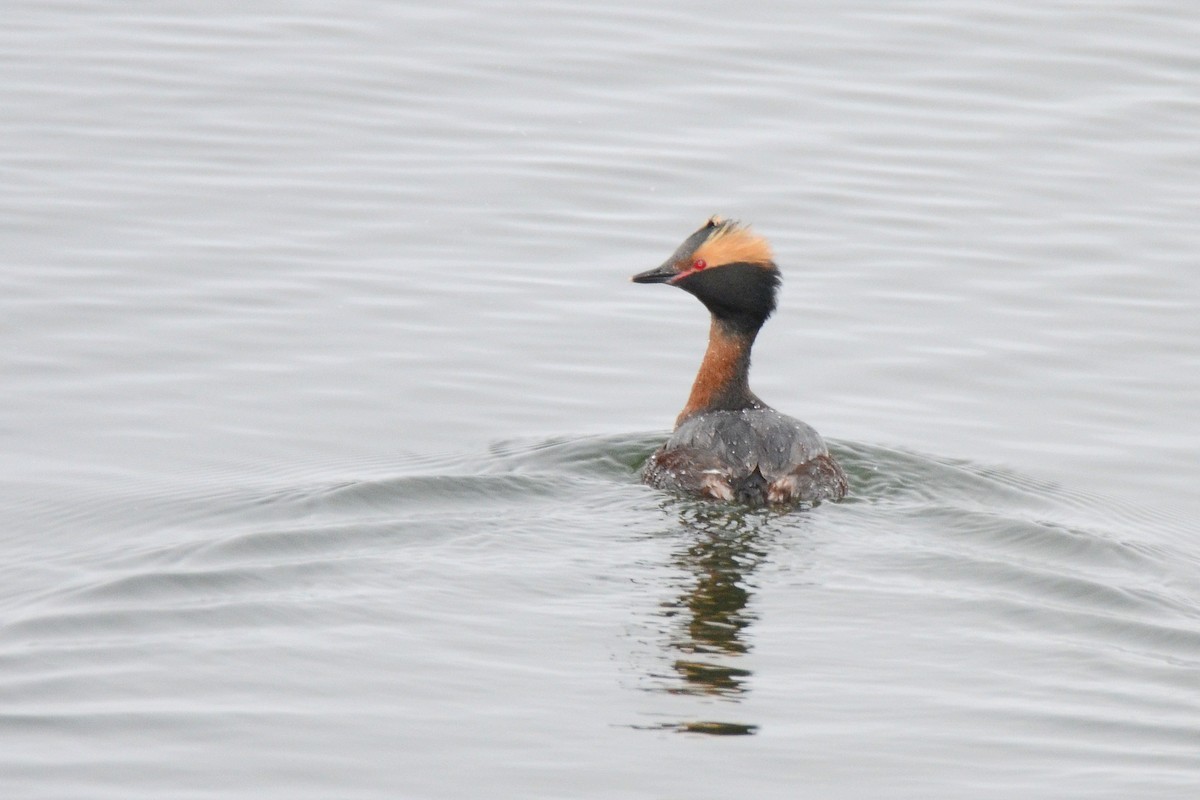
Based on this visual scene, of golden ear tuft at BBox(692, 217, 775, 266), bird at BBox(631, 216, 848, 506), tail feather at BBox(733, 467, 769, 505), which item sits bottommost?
tail feather at BBox(733, 467, 769, 505)

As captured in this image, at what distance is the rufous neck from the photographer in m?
12.2

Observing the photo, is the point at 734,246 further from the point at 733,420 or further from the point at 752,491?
the point at 752,491

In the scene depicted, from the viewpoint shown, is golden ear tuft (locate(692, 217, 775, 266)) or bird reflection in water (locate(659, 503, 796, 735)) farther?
golden ear tuft (locate(692, 217, 775, 266))

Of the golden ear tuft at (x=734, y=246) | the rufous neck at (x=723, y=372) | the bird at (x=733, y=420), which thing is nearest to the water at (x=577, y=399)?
the bird at (x=733, y=420)

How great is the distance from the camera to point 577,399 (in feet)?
42.3

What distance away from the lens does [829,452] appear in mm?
11625

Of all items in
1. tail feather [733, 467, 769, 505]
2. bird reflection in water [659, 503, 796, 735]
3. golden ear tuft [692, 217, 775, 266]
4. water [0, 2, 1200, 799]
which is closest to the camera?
water [0, 2, 1200, 799]

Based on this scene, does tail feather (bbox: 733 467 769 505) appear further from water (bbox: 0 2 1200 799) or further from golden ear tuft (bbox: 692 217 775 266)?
golden ear tuft (bbox: 692 217 775 266)

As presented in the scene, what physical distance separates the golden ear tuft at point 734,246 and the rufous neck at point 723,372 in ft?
1.51

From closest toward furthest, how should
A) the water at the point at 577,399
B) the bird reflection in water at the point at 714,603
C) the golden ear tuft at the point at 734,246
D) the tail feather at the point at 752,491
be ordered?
1. the water at the point at 577,399
2. the bird reflection in water at the point at 714,603
3. the tail feather at the point at 752,491
4. the golden ear tuft at the point at 734,246

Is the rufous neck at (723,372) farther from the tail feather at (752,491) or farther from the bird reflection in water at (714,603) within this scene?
the bird reflection in water at (714,603)

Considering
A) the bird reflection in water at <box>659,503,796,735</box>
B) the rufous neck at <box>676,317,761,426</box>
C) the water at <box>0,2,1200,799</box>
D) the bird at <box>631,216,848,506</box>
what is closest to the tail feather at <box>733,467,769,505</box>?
the bird at <box>631,216,848,506</box>

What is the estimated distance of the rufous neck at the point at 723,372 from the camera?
12.2 meters

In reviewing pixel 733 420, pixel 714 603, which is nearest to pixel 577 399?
pixel 733 420
